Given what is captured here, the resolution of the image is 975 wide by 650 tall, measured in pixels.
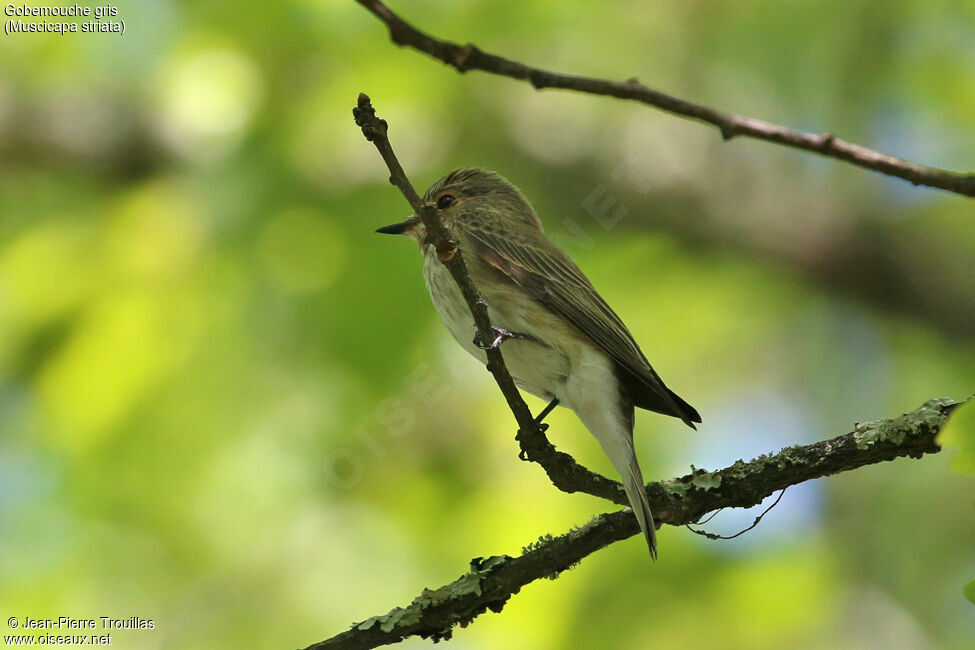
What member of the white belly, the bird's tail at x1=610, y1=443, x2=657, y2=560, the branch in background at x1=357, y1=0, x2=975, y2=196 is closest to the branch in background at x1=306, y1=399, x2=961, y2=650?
the bird's tail at x1=610, y1=443, x2=657, y2=560

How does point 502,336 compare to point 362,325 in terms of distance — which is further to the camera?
point 362,325

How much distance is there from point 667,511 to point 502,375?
82 cm

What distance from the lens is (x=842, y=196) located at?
25.1 ft

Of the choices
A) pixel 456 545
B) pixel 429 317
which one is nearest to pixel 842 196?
pixel 429 317

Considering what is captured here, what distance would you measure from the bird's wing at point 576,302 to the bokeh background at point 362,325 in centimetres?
118

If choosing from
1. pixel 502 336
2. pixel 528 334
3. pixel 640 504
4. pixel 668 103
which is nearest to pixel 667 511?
pixel 640 504

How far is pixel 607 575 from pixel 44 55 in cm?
518

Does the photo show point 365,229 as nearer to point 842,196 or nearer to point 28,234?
point 28,234

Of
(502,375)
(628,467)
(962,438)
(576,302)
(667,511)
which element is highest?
(576,302)

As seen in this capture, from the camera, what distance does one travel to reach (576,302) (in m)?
4.82

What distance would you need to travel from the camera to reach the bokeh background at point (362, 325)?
239 inches

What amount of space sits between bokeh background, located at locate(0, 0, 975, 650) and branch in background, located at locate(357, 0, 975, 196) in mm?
3847

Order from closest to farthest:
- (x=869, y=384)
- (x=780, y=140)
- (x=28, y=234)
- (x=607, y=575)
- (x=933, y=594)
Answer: (x=780, y=140)
(x=607, y=575)
(x=28, y=234)
(x=933, y=594)
(x=869, y=384)

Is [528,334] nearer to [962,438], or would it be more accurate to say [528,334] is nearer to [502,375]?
[502,375]
